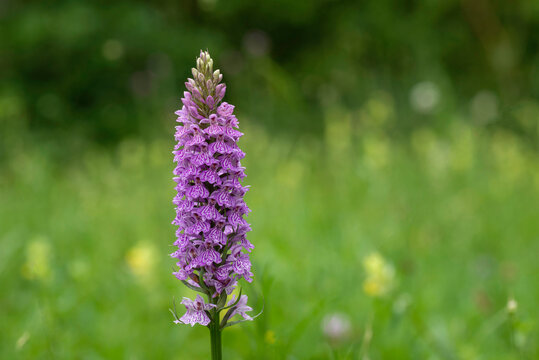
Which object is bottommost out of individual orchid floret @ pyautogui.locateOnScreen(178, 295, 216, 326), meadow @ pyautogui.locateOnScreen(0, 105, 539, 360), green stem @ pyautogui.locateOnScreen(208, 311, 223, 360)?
green stem @ pyautogui.locateOnScreen(208, 311, 223, 360)

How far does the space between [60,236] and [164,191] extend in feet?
3.83

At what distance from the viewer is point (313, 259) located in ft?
10.1

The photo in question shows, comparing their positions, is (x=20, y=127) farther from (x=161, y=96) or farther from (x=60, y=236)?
(x=60, y=236)

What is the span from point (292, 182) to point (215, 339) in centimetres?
337

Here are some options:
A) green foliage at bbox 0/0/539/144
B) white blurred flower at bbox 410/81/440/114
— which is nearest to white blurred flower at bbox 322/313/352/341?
green foliage at bbox 0/0/539/144


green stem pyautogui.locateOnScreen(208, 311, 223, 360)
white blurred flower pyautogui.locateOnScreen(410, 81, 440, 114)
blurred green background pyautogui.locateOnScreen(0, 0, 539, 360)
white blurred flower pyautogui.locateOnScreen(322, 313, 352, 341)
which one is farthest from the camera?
white blurred flower pyautogui.locateOnScreen(410, 81, 440, 114)

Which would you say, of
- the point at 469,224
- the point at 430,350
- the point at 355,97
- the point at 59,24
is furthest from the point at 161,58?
the point at 430,350

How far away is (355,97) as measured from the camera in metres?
8.09

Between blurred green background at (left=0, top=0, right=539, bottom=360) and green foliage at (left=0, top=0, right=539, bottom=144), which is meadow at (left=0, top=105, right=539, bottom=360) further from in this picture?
green foliage at (left=0, top=0, right=539, bottom=144)

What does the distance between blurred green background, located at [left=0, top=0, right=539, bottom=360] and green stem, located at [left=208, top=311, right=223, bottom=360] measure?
1.09ft

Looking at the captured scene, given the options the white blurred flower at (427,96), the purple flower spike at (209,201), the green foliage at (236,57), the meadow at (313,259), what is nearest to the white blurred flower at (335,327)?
the meadow at (313,259)

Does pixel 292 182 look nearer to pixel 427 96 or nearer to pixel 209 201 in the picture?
pixel 427 96

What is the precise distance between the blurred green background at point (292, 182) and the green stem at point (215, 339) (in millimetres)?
331

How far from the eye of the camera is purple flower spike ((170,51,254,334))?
116 cm
